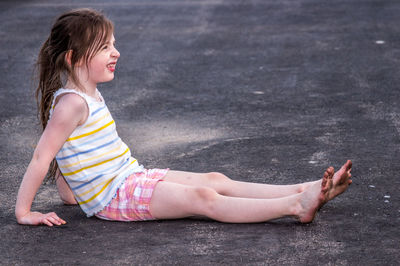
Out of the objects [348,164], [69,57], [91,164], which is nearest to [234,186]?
[348,164]

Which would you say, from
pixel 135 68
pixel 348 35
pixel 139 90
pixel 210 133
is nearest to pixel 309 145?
pixel 210 133

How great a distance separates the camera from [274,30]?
10.6 m

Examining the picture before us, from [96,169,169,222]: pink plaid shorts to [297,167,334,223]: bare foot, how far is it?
29.9 inches

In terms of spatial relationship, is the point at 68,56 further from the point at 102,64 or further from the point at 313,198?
the point at 313,198

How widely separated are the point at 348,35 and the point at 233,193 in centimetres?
628

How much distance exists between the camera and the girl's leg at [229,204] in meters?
3.79

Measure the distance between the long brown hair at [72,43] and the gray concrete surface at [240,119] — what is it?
75 centimetres

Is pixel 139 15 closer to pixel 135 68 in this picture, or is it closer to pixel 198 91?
pixel 135 68

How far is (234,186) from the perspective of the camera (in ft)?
13.7

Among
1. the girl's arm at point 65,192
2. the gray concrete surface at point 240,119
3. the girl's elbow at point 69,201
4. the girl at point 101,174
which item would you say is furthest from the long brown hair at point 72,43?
the gray concrete surface at point 240,119

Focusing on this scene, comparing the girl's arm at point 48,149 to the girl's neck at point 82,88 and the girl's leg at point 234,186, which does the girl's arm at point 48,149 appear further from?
the girl's leg at point 234,186

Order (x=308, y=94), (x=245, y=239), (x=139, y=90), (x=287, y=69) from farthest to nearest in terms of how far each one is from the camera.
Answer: (x=287, y=69) < (x=139, y=90) < (x=308, y=94) < (x=245, y=239)

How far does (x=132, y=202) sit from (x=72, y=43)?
887 mm

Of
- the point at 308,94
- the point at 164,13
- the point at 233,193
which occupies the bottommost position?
the point at 164,13
